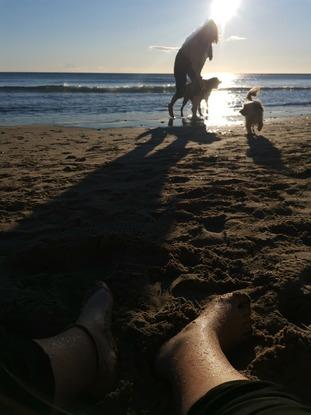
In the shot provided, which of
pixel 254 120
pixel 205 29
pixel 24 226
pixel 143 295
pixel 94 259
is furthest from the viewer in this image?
pixel 205 29

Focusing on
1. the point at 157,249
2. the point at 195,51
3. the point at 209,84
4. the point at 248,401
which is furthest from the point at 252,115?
the point at 248,401

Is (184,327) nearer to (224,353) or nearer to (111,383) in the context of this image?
(224,353)

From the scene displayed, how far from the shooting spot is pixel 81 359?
179cm

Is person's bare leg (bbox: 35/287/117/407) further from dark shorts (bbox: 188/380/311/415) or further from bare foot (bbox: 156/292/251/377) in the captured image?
dark shorts (bbox: 188/380/311/415)

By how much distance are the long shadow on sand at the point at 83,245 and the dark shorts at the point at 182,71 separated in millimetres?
6610

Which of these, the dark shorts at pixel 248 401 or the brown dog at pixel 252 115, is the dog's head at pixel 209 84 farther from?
the dark shorts at pixel 248 401

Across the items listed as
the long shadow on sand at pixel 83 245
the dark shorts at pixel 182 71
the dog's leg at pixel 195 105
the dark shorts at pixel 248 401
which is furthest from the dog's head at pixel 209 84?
the dark shorts at pixel 248 401

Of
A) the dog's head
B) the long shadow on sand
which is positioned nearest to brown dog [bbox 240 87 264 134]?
the long shadow on sand

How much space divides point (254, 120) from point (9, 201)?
16.7ft

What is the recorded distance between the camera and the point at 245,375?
5.92 ft

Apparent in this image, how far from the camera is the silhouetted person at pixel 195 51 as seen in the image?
402 inches

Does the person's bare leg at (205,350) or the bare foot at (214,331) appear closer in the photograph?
the person's bare leg at (205,350)

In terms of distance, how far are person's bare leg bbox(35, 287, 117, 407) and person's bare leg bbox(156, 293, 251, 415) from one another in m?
0.23

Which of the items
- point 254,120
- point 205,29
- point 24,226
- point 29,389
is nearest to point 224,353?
point 29,389
